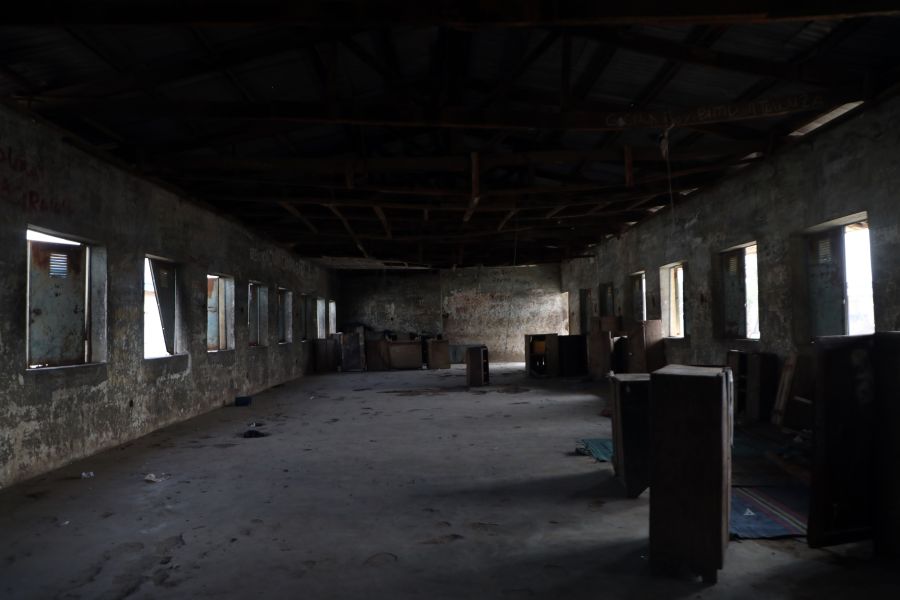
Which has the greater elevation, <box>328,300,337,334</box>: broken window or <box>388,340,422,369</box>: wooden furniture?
<box>328,300,337,334</box>: broken window

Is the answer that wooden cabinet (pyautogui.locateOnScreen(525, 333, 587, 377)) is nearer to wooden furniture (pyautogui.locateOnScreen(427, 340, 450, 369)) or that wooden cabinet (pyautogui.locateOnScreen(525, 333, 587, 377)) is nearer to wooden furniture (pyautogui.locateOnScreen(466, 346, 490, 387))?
wooden furniture (pyautogui.locateOnScreen(466, 346, 490, 387))

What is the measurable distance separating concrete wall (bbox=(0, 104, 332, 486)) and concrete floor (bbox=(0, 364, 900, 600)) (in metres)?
0.41

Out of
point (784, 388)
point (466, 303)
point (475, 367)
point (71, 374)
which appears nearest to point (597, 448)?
point (784, 388)

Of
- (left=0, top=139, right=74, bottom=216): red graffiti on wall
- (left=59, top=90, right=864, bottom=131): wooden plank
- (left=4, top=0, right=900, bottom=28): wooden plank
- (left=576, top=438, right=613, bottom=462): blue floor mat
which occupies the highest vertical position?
(left=59, top=90, right=864, bottom=131): wooden plank

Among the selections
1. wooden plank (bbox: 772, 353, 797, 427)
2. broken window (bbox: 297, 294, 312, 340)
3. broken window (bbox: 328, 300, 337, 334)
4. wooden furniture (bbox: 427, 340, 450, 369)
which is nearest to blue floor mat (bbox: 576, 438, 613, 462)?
wooden plank (bbox: 772, 353, 797, 427)

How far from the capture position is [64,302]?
20.2 feet

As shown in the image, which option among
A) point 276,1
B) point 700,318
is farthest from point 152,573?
point 700,318

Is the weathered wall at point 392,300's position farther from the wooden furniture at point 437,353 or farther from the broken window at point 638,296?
the broken window at point 638,296

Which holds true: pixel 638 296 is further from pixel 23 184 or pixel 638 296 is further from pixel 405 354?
pixel 23 184

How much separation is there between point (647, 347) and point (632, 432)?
6275 mm

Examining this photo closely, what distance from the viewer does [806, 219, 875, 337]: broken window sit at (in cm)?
654

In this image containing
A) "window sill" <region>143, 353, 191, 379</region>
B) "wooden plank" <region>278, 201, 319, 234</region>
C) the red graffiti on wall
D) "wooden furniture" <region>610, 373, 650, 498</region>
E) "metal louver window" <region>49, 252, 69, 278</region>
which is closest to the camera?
"wooden furniture" <region>610, 373, 650, 498</region>

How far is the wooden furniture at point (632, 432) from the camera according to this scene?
451cm

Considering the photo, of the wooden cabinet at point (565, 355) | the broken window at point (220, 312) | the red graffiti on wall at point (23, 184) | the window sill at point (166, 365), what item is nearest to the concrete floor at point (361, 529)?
the window sill at point (166, 365)
